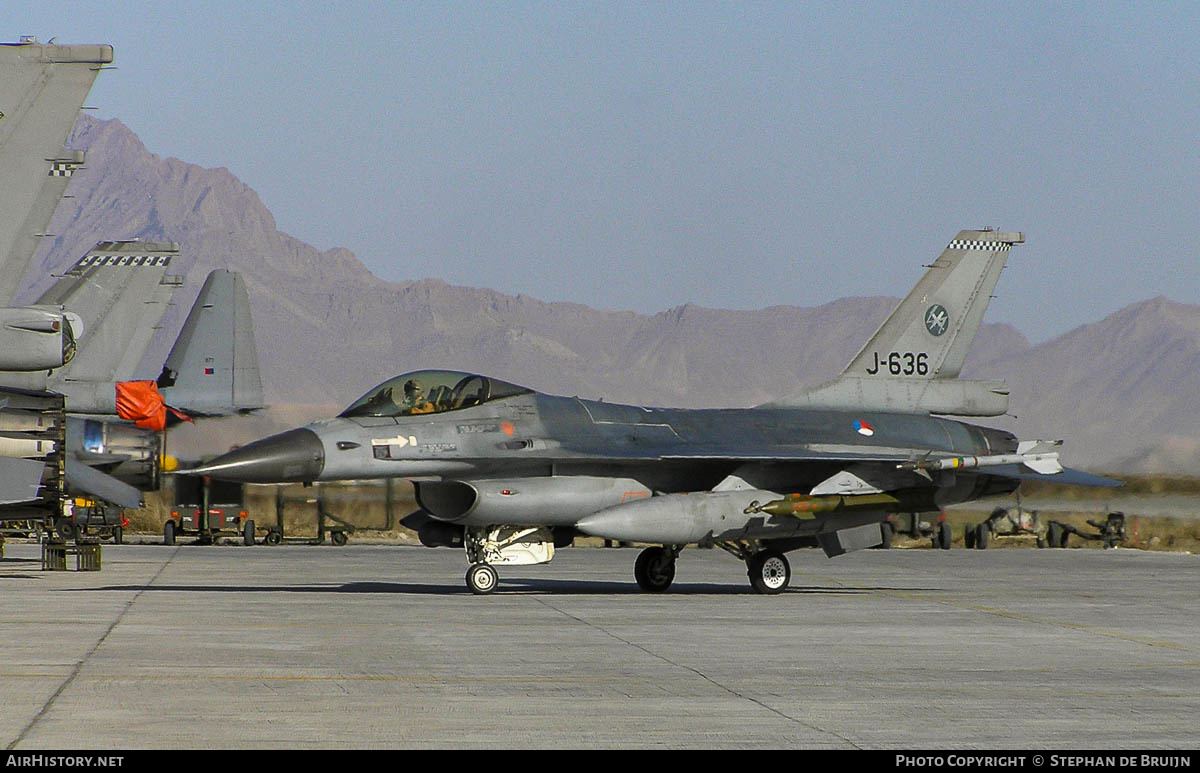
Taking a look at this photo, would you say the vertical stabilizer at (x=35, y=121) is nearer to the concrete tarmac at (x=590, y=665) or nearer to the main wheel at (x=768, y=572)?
the concrete tarmac at (x=590, y=665)

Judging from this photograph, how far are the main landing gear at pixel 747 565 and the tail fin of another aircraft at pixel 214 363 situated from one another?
1722 cm

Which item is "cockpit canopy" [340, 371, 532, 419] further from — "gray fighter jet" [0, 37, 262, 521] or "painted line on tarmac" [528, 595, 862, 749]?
"gray fighter jet" [0, 37, 262, 521]

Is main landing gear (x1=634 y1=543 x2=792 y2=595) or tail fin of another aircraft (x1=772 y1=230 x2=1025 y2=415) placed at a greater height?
tail fin of another aircraft (x1=772 y1=230 x2=1025 y2=415)

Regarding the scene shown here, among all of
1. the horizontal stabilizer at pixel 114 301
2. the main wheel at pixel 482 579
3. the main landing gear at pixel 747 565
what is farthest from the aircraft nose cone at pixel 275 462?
the horizontal stabilizer at pixel 114 301

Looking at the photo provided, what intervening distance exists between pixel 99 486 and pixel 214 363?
14639mm

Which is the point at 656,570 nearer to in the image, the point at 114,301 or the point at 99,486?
the point at 99,486

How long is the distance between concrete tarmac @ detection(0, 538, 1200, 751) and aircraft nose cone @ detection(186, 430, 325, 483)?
141cm

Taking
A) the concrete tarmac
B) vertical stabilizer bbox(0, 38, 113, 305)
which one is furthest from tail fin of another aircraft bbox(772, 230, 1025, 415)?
vertical stabilizer bbox(0, 38, 113, 305)

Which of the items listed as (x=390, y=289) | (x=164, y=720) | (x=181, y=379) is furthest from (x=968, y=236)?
(x=390, y=289)

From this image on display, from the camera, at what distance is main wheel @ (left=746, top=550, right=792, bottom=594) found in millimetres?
19062

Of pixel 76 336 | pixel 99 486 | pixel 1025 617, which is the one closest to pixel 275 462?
pixel 99 486

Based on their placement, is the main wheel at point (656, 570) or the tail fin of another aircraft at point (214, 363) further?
the tail fin of another aircraft at point (214, 363)

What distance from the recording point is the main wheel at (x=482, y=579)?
18.1m

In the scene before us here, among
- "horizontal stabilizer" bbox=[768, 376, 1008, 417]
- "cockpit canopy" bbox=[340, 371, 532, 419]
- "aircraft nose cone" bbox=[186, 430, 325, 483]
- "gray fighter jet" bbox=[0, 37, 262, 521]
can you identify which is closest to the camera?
"gray fighter jet" bbox=[0, 37, 262, 521]
